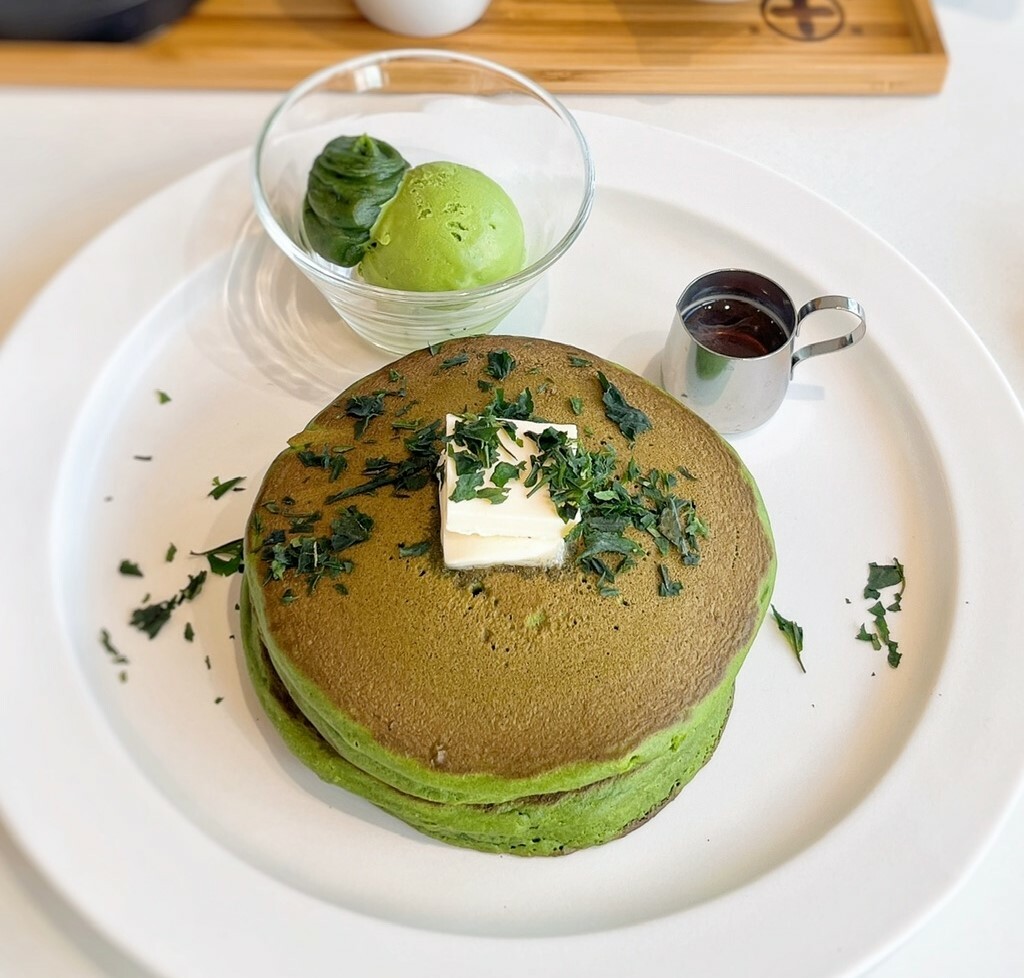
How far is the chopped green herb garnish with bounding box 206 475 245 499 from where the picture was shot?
1700 millimetres

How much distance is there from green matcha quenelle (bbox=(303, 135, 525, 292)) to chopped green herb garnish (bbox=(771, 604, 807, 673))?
0.82 meters

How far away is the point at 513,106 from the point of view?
1979 millimetres

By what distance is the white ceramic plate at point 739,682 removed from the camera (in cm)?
128

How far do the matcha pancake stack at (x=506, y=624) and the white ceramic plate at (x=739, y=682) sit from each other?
108mm

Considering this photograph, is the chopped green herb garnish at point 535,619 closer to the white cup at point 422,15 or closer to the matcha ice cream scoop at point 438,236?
the matcha ice cream scoop at point 438,236

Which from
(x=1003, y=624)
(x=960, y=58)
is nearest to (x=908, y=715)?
(x=1003, y=624)

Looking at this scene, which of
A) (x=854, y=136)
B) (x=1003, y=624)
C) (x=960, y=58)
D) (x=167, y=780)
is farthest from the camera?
(x=960, y=58)

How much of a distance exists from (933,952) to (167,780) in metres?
1.15

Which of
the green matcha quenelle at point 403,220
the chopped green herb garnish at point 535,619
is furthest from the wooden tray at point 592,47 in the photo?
the chopped green herb garnish at point 535,619

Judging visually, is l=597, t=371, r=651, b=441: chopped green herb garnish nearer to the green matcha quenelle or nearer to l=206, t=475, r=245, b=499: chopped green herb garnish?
the green matcha quenelle

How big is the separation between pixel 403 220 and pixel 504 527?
75cm

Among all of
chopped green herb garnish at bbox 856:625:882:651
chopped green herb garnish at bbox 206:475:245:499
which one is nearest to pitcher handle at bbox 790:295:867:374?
chopped green herb garnish at bbox 856:625:882:651

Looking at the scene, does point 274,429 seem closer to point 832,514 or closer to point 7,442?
point 7,442

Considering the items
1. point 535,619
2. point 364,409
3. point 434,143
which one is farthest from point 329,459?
point 434,143
